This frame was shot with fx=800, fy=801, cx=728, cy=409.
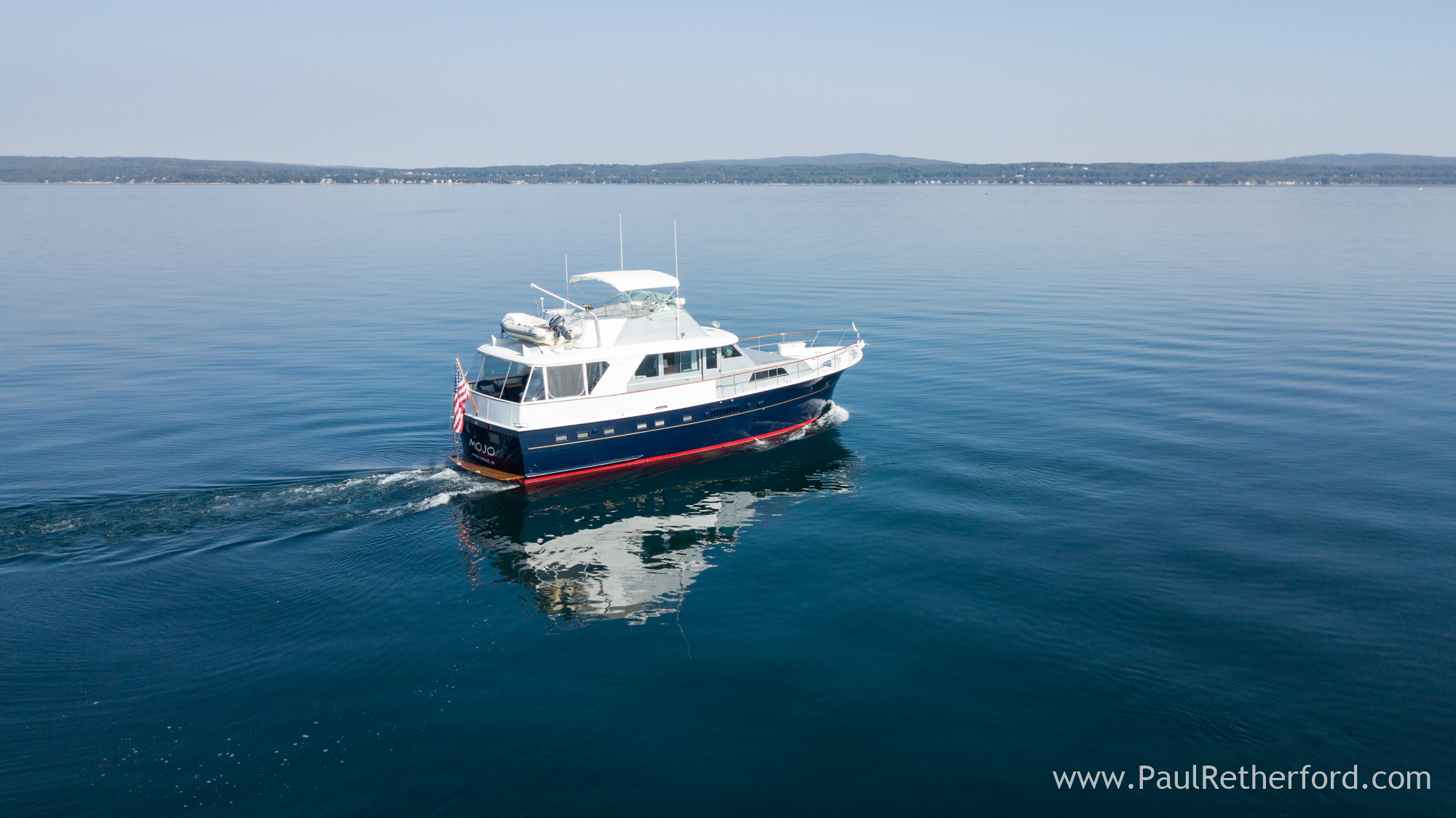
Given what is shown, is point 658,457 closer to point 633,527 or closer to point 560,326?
point 633,527

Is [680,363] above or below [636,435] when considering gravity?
above

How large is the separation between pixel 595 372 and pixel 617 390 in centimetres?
96

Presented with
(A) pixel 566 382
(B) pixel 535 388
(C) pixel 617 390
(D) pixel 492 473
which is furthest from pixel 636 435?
(D) pixel 492 473

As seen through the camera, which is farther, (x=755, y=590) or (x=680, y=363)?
(x=680, y=363)

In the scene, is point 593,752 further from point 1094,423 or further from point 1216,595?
point 1094,423

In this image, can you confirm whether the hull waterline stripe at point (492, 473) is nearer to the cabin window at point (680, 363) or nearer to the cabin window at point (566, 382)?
the cabin window at point (566, 382)

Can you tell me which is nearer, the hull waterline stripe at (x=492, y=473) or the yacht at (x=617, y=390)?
the yacht at (x=617, y=390)

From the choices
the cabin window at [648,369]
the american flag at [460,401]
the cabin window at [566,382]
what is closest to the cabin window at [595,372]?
the cabin window at [566,382]

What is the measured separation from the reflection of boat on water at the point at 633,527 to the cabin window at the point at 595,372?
3455mm

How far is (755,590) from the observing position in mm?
19953

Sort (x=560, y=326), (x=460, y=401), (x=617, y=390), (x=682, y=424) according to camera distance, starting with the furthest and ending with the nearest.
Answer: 1. (x=682, y=424)
2. (x=560, y=326)
3. (x=617, y=390)
4. (x=460, y=401)

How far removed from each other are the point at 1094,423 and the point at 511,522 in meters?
21.8

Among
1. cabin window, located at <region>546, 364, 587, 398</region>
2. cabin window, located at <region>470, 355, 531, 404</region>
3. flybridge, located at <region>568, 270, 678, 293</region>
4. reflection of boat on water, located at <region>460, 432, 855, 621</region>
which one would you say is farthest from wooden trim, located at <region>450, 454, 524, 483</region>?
flybridge, located at <region>568, 270, 678, 293</region>

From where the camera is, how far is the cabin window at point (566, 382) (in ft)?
86.4
